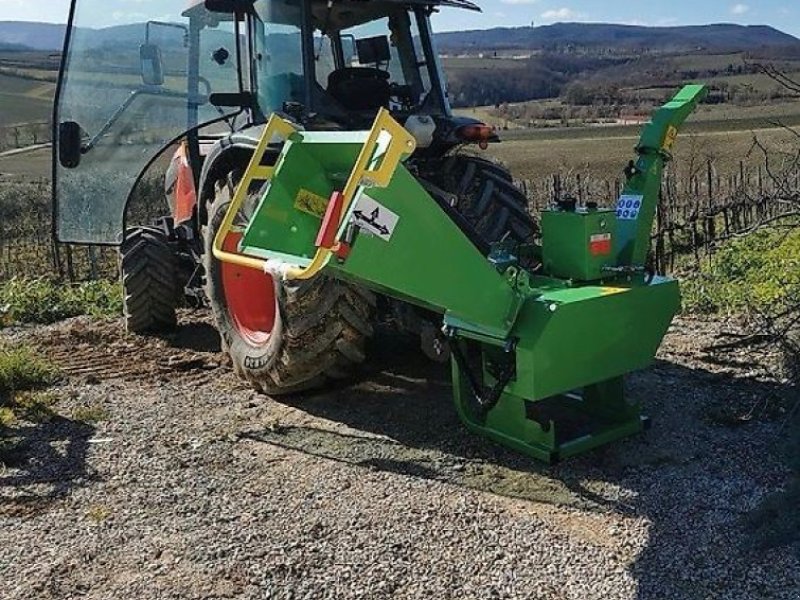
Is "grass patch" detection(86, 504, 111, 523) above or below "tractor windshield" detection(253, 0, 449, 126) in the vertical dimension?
below

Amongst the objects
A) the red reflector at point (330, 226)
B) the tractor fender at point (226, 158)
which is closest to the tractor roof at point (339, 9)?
the tractor fender at point (226, 158)

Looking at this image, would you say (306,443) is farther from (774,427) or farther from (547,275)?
(774,427)

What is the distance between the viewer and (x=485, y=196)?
5258 millimetres

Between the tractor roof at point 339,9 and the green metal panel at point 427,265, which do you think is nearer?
the green metal panel at point 427,265

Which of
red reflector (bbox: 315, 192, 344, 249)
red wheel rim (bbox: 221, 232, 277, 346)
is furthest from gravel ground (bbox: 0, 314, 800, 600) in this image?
red reflector (bbox: 315, 192, 344, 249)

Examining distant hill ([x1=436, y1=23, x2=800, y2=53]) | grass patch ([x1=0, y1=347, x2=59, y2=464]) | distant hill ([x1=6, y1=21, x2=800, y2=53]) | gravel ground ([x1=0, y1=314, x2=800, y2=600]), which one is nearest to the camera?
gravel ground ([x1=0, y1=314, x2=800, y2=600])

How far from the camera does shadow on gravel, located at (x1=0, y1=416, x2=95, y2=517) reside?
4090 millimetres

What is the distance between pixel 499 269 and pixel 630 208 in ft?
2.76

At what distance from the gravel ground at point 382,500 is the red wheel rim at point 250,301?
391mm

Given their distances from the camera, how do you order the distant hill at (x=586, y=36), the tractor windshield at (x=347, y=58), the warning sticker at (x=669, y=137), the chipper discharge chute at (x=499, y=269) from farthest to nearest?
the distant hill at (x=586, y=36)
the tractor windshield at (x=347, y=58)
the warning sticker at (x=669, y=137)
the chipper discharge chute at (x=499, y=269)

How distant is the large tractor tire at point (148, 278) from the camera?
22.5 ft

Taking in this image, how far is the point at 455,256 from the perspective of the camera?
3.71 metres

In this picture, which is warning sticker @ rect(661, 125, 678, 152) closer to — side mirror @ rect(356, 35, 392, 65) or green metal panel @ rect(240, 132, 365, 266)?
green metal panel @ rect(240, 132, 365, 266)

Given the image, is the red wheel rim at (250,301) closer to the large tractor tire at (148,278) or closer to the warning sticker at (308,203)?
the warning sticker at (308,203)
